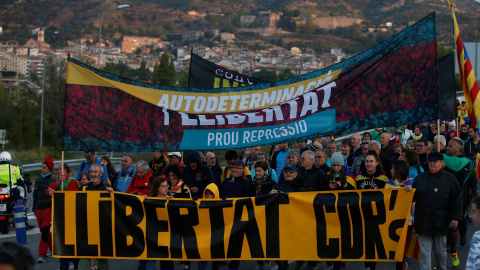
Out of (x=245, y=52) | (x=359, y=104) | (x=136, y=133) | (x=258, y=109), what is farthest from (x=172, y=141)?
(x=245, y=52)

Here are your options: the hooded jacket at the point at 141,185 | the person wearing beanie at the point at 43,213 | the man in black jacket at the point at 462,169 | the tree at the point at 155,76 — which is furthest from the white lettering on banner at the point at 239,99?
the tree at the point at 155,76

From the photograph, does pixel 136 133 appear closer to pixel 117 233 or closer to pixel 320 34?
pixel 117 233

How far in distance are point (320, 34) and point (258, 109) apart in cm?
19286

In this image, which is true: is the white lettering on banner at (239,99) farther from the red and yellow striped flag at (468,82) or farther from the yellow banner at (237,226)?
the red and yellow striped flag at (468,82)

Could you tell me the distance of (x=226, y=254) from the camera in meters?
8.25

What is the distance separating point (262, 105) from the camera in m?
8.37

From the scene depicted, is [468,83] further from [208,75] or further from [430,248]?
[208,75]

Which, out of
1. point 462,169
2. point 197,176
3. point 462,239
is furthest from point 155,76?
point 462,169

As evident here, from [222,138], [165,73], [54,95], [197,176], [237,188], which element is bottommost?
[237,188]

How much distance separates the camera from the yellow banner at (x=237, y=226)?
26.5ft

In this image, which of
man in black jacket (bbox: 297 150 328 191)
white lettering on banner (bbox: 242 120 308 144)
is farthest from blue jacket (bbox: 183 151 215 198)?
white lettering on banner (bbox: 242 120 308 144)

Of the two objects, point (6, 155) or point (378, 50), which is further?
point (6, 155)

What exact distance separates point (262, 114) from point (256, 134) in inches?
10.2

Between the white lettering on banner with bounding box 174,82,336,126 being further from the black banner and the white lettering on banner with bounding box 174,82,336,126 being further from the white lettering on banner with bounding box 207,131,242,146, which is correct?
the black banner
